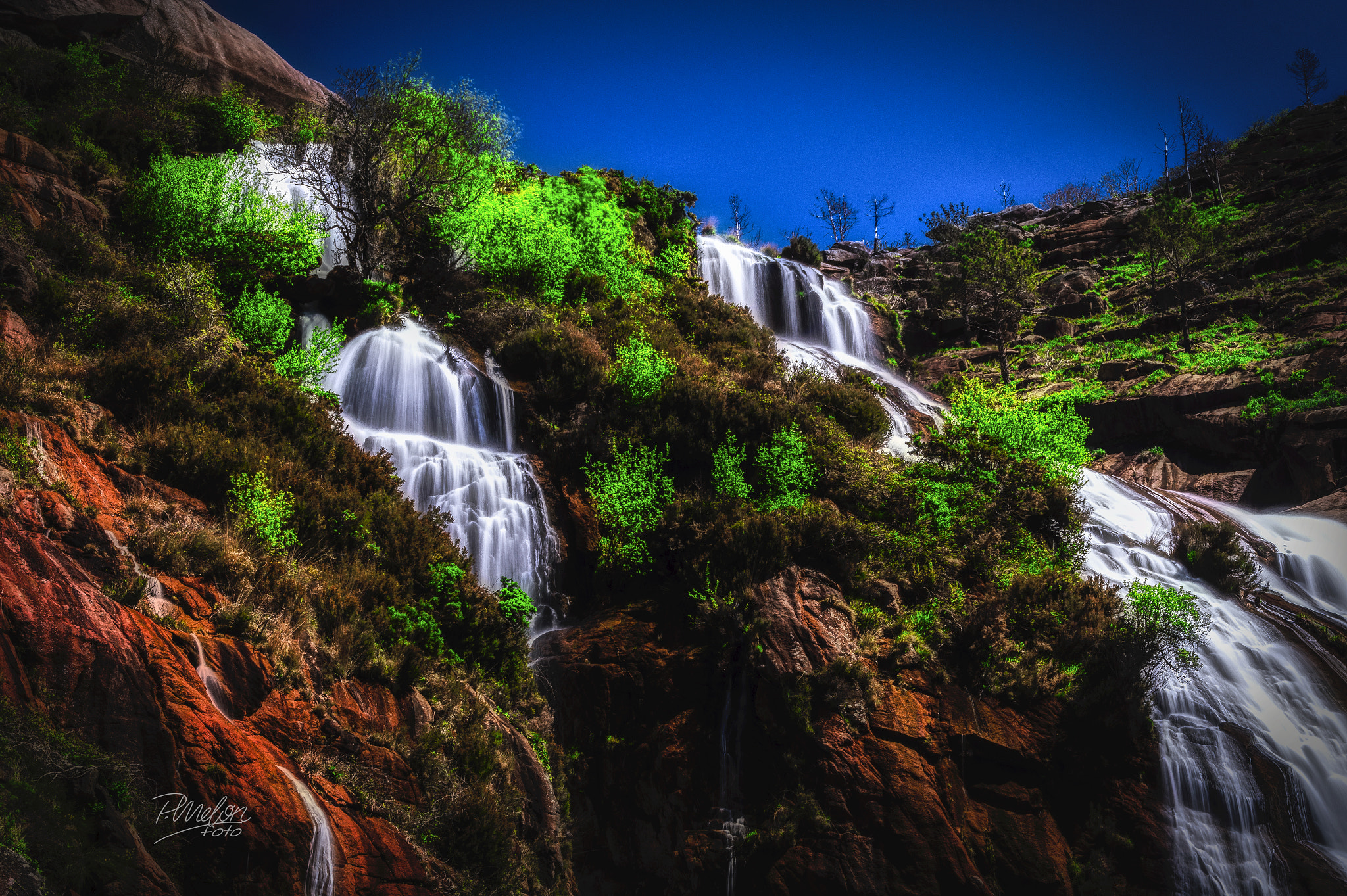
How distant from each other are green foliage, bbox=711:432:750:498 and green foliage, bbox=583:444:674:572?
40.5 inches

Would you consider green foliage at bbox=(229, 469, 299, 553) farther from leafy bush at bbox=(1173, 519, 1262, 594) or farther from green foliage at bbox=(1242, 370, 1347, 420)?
green foliage at bbox=(1242, 370, 1347, 420)

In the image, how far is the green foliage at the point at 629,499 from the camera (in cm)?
1255

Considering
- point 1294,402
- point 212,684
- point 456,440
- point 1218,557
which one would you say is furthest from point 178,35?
point 1294,402

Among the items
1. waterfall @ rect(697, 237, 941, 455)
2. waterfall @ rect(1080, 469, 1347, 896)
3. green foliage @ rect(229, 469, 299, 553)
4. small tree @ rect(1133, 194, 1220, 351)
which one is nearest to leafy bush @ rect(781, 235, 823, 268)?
waterfall @ rect(697, 237, 941, 455)

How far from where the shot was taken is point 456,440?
14281 mm

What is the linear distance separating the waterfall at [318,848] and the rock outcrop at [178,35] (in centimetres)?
2793

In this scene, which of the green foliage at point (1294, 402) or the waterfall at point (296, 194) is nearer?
the waterfall at point (296, 194)

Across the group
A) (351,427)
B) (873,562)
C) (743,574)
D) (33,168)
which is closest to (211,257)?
(33,168)

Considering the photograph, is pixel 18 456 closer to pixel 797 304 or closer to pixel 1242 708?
pixel 1242 708

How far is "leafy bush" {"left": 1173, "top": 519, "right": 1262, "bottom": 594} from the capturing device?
13.8m

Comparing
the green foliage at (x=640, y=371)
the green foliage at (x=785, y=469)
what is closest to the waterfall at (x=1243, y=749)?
the green foliage at (x=785, y=469)

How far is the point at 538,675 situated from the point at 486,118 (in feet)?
59.9

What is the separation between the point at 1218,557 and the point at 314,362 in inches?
791

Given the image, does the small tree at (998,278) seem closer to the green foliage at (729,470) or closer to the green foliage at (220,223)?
the green foliage at (729,470)
